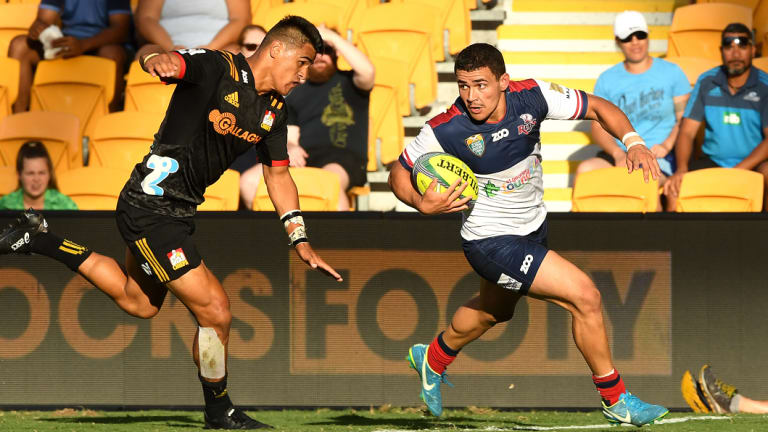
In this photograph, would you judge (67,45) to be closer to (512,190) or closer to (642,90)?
(642,90)

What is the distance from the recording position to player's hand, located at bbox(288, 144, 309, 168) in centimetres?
947

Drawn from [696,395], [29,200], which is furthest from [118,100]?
[696,395]

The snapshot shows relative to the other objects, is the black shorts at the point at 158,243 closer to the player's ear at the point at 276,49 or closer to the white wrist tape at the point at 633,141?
the player's ear at the point at 276,49

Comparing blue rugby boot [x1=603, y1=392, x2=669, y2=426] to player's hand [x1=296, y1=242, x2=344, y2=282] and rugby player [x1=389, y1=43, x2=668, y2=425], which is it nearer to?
rugby player [x1=389, y1=43, x2=668, y2=425]

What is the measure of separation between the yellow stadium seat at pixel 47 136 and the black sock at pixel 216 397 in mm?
4249

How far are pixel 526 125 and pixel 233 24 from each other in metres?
5.12

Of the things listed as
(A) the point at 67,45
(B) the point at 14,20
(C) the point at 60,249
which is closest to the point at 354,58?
(A) the point at 67,45

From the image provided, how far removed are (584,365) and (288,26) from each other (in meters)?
3.29

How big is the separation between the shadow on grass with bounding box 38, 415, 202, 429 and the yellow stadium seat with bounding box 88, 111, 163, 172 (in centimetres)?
287

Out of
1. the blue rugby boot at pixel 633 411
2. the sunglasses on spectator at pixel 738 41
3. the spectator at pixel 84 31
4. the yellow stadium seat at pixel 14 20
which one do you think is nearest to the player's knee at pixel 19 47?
the spectator at pixel 84 31

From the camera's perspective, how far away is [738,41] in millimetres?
9367

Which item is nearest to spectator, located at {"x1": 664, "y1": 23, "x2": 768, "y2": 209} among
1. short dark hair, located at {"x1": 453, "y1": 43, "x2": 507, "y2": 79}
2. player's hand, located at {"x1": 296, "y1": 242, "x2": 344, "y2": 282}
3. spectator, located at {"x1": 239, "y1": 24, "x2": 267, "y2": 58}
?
short dark hair, located at {"x1": 453, "y1": 43, "x2": 507, "y2": 79}

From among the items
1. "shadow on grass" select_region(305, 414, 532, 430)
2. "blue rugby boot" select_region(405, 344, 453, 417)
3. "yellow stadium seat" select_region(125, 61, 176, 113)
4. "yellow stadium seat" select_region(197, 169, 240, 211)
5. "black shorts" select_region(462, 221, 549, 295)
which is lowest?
"shadow on grass" select_region(305, 414, 532, 430)

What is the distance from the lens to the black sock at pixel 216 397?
6.29 metres
